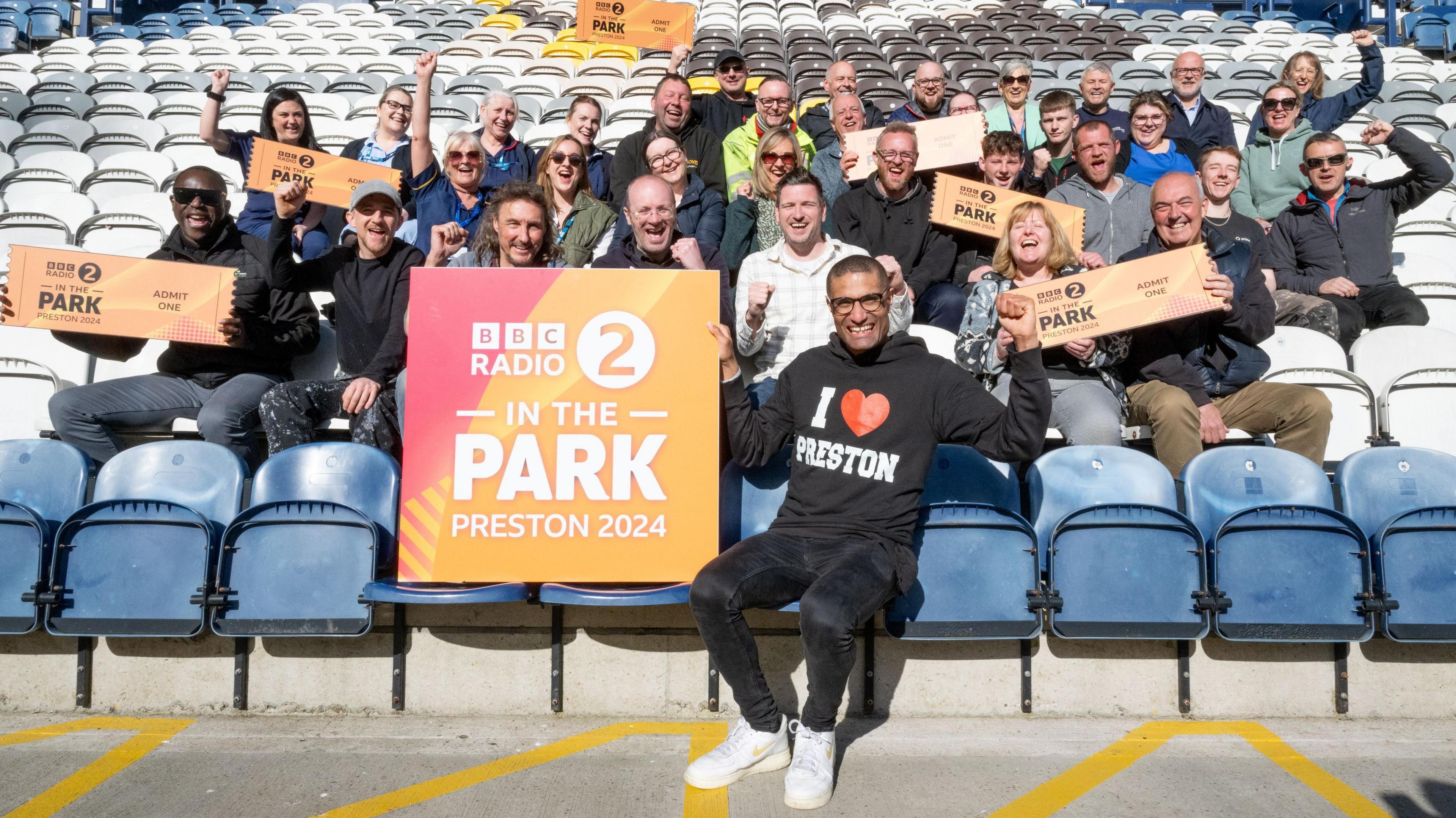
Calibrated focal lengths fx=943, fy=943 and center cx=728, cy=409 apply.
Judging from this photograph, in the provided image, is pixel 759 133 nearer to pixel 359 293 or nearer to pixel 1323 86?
pixel 359 293

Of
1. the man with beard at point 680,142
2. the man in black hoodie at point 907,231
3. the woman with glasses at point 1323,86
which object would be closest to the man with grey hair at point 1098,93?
the woman with glasses at point 1323,86

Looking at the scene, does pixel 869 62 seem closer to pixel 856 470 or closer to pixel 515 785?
pixel 856 470

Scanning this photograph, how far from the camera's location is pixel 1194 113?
721 centimetres

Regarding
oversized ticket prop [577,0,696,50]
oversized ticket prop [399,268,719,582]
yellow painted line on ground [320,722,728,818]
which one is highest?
oversized ticket prop [577,0,696,50]

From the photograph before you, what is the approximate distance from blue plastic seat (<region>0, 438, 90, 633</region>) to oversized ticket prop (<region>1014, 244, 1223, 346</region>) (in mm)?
3918

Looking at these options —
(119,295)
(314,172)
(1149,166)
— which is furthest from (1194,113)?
(119,295)

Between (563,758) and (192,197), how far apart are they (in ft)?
10.7

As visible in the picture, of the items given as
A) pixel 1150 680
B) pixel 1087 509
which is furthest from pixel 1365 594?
pixel 1087 509

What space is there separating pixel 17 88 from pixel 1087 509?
1233cm

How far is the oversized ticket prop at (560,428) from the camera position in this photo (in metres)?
3.28

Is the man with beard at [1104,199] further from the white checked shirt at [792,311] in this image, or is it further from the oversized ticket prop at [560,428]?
the oversized ticket prop at [560,428]

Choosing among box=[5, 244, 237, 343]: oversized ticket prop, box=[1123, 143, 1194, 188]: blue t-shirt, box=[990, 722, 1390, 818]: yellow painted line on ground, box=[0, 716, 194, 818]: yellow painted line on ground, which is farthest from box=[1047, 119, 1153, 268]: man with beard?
box=[0, 716, 194, 818]: yellow painted line on ground

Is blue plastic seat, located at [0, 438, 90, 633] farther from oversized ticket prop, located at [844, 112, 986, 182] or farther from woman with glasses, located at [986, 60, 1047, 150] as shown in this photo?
woman with glasses, located at [986, 60, 1047, 150]

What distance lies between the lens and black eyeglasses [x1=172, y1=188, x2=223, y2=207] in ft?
14.6
